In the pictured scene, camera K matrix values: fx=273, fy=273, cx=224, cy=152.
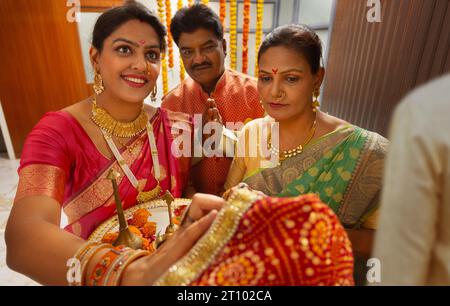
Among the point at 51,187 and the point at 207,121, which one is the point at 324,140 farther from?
the point at 51,187

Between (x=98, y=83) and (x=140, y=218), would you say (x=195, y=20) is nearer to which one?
(x=98, y=83)

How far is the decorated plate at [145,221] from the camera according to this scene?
0.95 m

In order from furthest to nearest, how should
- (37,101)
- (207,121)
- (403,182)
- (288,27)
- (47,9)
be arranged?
(37,101) → (47,9) → (207,121) → (288,27) → (403,182)

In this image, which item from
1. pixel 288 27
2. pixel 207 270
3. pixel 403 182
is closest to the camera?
pixel 403 182

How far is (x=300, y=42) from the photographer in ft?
3.35

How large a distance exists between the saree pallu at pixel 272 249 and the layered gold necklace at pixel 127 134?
75 centimetres

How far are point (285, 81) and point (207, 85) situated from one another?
3.47 feet

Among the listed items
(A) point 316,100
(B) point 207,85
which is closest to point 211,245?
(A) point 316,100

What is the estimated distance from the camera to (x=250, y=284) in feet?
1.40

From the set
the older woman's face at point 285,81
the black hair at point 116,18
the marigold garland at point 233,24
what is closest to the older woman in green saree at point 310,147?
the older woman's face at point 285,81

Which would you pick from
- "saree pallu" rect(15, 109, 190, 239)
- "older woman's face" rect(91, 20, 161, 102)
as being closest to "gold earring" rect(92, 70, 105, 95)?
"older woman's face" rect(91, 20, 161, 102)

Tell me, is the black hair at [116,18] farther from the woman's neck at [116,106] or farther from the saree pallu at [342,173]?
the saree pallu at [342,173]

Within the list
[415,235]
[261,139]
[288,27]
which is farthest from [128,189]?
[415,235]

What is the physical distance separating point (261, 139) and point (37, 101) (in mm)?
3081
